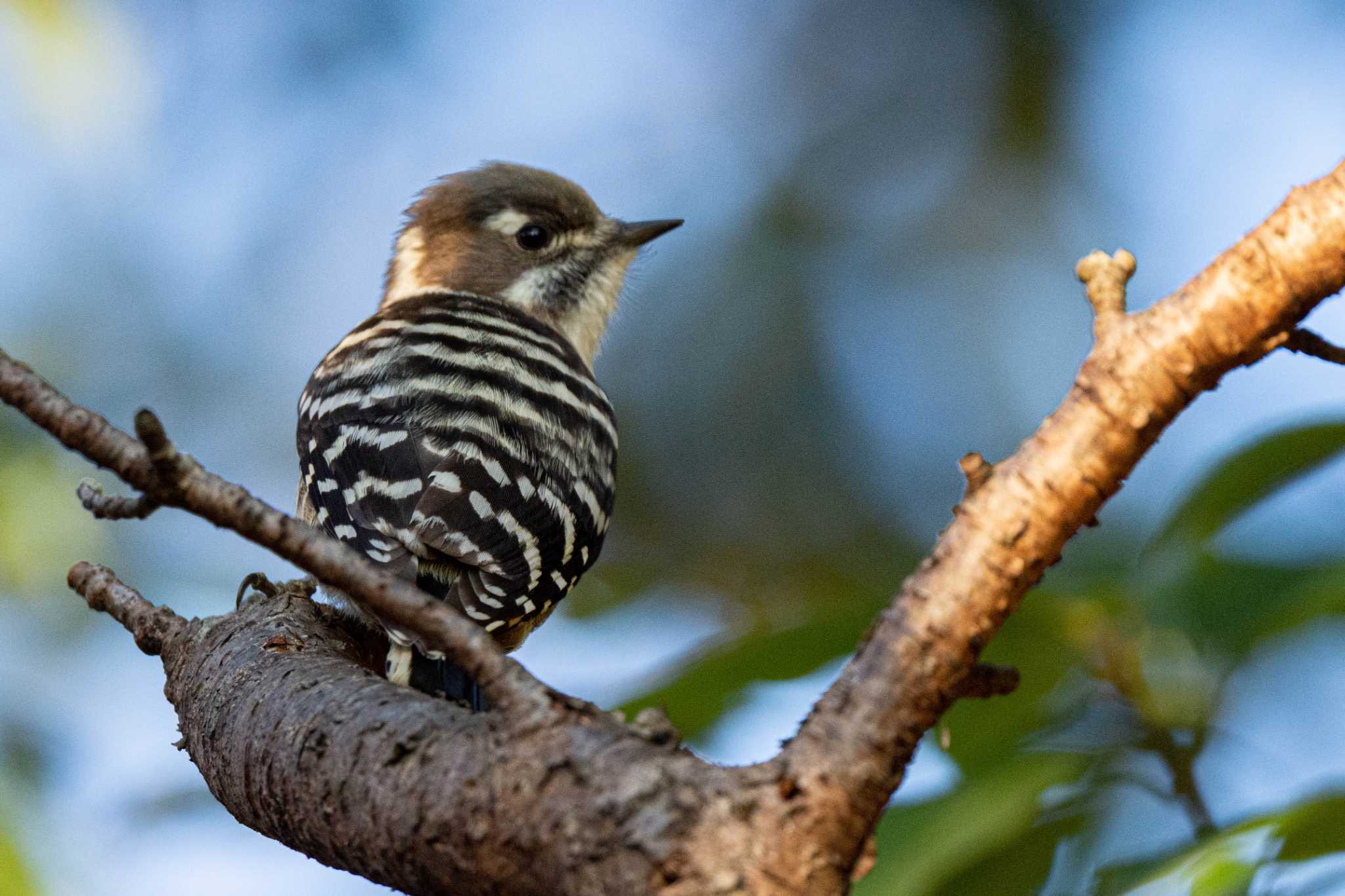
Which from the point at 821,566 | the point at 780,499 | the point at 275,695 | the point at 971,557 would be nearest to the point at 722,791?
the point at 971,557

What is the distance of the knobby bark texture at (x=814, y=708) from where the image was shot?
131 cm

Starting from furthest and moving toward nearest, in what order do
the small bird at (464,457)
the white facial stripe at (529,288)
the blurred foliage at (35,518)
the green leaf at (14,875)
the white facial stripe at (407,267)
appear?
the blurred foliage at (35,518), the white facial stripe at (407,267), the white facial stripe at (529,288), the green leaf at (14,875), the small bird at (464,457)

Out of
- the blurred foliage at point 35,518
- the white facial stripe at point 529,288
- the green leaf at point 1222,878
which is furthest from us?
the blurred foliage at point 35,518

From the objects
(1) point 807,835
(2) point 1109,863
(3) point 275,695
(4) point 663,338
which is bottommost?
(1) point 807,835

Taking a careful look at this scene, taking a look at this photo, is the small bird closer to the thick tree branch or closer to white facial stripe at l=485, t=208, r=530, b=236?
white facial stripe at l=485, t=208, r=530, b=236

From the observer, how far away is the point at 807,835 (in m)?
1.30

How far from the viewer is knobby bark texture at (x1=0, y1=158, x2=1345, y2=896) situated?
131 centimetres

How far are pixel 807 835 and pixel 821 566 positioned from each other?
174 inches

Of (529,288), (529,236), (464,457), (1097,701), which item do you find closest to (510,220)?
(529,236)

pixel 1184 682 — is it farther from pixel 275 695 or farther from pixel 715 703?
pixel 275 695

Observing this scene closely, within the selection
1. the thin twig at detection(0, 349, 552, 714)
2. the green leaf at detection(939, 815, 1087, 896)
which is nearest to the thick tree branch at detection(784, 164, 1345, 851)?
the thin twig at detection(0, 349, 552, 714)

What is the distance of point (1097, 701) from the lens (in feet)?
8.51

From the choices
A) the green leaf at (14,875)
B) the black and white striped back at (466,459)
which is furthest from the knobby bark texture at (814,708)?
the green leaf at (14,875)

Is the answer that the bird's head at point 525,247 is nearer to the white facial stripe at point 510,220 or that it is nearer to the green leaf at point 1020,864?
the white facial stripe at point 510,220
